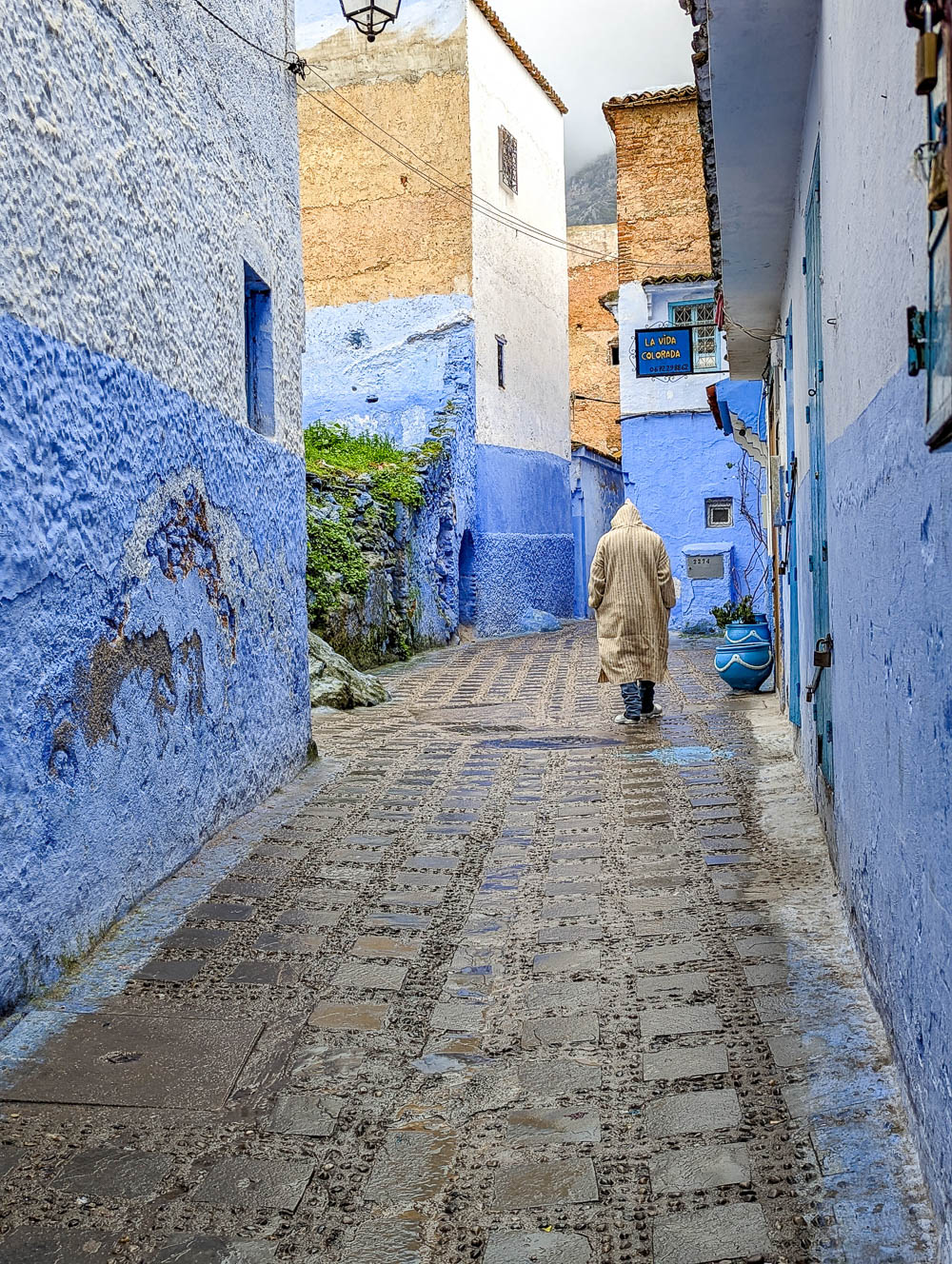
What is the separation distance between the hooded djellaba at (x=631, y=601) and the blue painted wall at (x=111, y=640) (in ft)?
11.1

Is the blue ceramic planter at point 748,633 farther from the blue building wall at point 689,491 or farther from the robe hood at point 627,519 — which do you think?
the blue building wall at point 689,491

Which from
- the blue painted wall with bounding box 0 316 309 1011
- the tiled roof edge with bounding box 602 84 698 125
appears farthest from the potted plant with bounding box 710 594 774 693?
the tiled roof edge with bounding box 602 84 698 125

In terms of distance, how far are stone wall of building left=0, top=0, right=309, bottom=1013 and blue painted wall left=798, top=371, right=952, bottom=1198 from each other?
2.53m

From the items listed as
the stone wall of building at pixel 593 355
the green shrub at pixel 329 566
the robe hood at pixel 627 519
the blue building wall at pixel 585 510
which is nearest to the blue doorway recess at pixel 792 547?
the robe hood at pixel 627 519

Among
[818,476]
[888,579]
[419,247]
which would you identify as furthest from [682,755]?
[419,247]

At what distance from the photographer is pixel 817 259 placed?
5.14 m

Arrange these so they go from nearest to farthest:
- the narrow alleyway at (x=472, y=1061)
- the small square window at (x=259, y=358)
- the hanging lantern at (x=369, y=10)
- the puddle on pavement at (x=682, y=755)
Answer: the narrow alleyway at (x=472, y=1061), the small square window at (x=259, y=358), the puddle on pavement at (x=682, y=755), the hanging lantern at (x=369, y=10)

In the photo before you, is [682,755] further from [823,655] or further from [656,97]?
[656,97]

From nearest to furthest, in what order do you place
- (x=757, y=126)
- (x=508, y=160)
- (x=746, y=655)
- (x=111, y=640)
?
(x=111, y=640)
(x=757, y=126)
(x=746, y=655)
(x=508, y=160)

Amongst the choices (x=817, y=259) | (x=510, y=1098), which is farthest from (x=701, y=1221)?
(x=817, y=259)

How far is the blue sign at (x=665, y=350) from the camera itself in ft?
48.9

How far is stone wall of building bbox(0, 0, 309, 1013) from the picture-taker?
379cm

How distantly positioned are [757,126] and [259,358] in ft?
10.1

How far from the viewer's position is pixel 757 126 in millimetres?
5875
